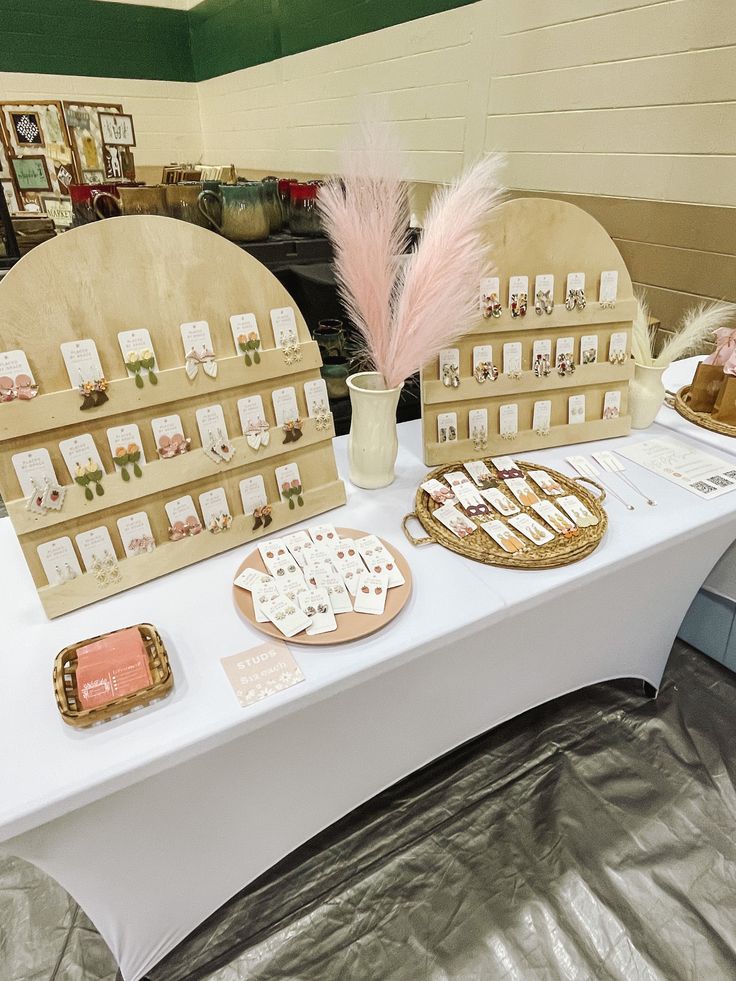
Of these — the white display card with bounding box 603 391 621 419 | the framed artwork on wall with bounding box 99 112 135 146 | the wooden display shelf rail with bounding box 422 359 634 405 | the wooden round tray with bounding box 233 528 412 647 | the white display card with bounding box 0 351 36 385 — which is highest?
the framed artwork on wall with bounding box 99 112 135 146

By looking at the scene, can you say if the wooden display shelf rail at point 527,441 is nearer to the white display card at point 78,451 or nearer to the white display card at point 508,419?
the white display card at point 508,419

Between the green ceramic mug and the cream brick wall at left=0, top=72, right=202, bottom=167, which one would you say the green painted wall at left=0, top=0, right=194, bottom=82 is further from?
the green ceramic mug

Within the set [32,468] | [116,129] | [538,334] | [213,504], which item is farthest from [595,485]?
[116,129]

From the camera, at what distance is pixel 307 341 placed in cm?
89

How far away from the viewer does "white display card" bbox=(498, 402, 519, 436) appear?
3.67 feet

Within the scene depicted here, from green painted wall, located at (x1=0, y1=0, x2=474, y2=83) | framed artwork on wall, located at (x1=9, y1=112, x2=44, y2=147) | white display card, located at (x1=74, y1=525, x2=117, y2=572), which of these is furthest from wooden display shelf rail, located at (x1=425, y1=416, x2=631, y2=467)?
framed artwork on wall, located at (x1=9, y1=112, x2=44, y2=147)

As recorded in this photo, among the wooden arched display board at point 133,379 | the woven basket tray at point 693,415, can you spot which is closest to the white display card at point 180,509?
the wooden arched display board at point 133,379

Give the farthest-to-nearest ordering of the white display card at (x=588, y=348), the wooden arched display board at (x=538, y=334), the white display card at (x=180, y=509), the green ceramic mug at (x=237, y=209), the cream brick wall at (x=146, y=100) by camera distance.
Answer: the cream brick wall at (x=146, y=100) < the green ceramic mug at (x=237, y=209) < the white display card at (x=588, y=348) < the wooden arched display board at (x=538, y=334) < the white display card at (x=180, y=509)

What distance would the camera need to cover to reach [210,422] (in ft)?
2.67

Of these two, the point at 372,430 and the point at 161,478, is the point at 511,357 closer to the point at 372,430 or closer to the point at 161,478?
the point at 372,430

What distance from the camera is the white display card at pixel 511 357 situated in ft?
3.56

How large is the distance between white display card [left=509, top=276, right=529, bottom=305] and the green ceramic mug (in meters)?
0.81

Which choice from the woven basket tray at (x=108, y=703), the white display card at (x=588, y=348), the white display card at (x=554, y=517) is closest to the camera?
the woven basket tray at (x=108, y=703)

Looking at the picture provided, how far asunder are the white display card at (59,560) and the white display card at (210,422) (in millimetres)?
219
